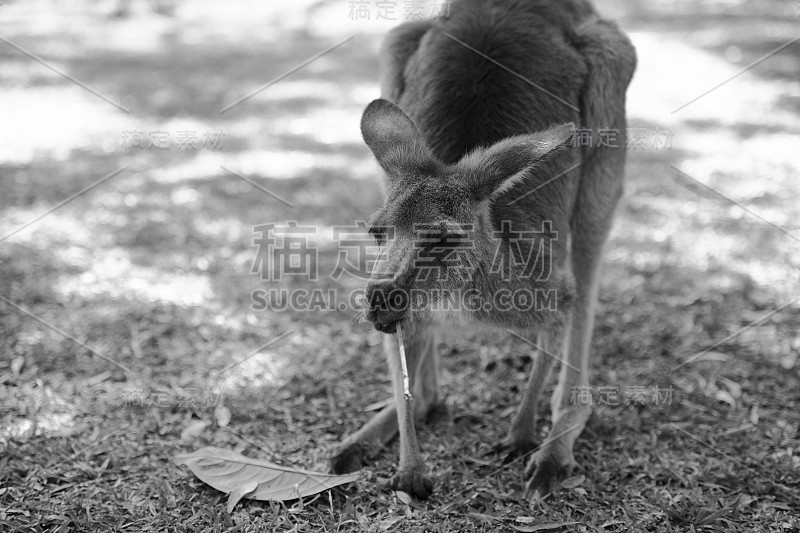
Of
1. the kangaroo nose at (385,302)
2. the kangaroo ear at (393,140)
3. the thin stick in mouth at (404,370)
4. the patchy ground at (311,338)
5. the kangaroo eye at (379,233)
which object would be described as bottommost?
the patchy ground at (311,338)

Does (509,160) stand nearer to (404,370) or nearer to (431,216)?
(431,216)

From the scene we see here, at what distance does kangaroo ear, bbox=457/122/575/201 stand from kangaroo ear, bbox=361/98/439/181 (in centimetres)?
17

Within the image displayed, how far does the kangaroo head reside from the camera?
2553mm

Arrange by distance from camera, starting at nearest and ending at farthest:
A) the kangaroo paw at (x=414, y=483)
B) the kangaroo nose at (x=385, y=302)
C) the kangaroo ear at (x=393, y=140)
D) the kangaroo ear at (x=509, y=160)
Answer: the kangaroo nose at (x=385, y=302), the kangaroo ear at (x=509, y=160), the kangaroo ear at (x=393, y=140), the kangaroo paw at (x=414, y=483)

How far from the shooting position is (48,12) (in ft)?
37.6

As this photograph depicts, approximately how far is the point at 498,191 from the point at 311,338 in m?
1.75

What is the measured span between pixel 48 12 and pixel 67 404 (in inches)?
390

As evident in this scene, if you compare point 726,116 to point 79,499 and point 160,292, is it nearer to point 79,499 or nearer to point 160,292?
point 160,292

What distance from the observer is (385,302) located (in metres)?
2.50

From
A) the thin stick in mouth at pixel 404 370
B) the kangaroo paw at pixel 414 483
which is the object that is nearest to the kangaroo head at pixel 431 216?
the thin stick in mouth at pixel 404 370

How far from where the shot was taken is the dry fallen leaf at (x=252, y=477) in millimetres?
2863

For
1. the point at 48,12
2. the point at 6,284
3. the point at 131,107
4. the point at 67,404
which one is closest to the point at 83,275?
the point at 6,284

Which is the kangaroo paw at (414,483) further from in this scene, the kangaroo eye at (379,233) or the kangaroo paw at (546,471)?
the kangaroo eye at (379,233)

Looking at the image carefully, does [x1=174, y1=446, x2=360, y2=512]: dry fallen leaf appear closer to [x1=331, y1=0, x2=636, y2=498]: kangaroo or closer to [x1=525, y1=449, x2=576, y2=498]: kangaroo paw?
[x1=331, y1=0, x2=636, y2=498]: kangaroo
